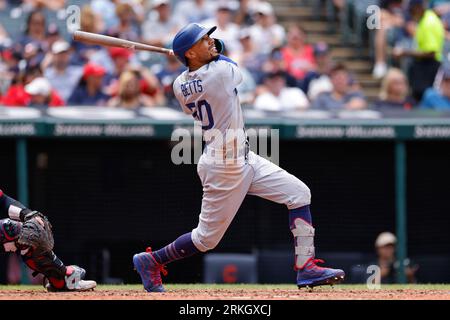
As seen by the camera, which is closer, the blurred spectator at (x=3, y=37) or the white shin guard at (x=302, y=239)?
the white shin guard at (x=302, y=239)

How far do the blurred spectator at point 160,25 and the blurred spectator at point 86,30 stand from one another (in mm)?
601

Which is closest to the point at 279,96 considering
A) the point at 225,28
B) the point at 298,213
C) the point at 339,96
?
the point at 339,96

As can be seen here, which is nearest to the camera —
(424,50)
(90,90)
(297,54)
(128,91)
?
(128,91)

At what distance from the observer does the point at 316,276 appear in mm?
7242

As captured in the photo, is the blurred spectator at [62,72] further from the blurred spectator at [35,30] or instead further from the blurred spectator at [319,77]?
the blurred spectator at [319,77]

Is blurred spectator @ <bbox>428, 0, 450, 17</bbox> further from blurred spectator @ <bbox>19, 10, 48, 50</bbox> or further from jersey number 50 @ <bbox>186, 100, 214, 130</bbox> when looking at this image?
jersey number 50 @ <bbox>186, 100, 214, 130</bbox>

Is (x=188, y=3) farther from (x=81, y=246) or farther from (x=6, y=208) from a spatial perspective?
(x=6, y=208)

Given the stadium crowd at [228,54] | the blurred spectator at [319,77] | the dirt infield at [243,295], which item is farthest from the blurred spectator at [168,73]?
the dirt infield at [243,295]

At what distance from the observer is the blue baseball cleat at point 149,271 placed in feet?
24.6

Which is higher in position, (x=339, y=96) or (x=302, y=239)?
(x=339, y=96)

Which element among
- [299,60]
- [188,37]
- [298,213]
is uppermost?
[299,60]

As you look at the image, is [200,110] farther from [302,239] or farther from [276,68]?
[276,68]

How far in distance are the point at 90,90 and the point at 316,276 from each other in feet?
17.3

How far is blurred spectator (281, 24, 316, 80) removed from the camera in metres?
13.2
